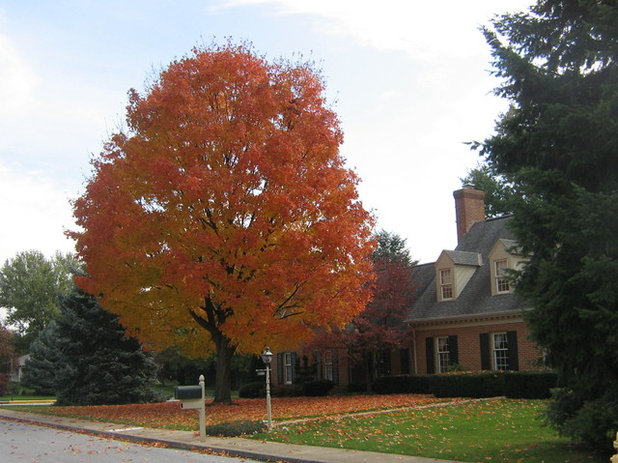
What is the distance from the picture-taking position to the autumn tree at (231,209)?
21.9 metres

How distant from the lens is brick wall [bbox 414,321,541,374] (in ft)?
88.4

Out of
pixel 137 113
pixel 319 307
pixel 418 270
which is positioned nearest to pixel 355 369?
pixel 418 270

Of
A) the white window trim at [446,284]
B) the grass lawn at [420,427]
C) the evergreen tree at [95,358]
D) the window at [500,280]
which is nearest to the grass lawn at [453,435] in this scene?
the grass lawn at [420,427]

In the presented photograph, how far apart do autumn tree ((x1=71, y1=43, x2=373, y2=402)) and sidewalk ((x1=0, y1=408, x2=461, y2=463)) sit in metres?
5.08

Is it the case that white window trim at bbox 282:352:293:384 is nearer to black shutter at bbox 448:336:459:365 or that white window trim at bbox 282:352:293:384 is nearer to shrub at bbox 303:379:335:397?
shrub at bbox 303:379:335:397

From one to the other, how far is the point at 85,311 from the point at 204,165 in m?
14.7

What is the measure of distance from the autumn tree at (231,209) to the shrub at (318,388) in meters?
10.9

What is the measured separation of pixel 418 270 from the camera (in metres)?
36.0

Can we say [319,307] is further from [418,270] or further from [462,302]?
[418,270]

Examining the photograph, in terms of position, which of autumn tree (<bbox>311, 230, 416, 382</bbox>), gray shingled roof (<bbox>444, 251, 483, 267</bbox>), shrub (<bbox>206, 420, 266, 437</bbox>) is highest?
gray shingled roof (<bbox>444, 251, 483, 267</bbox>)

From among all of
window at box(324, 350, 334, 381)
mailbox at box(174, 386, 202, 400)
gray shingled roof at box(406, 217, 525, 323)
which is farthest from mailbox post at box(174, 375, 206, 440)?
window at box(324, 350, 334, 381)

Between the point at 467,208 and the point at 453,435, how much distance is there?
22.3 meters

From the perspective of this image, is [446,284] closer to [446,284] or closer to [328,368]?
[446,284]

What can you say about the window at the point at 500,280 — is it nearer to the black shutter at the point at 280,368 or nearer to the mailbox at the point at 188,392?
the black shutter at the point at 280,368
